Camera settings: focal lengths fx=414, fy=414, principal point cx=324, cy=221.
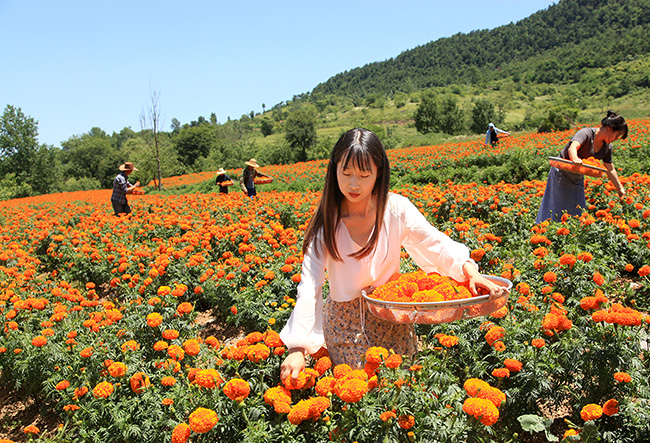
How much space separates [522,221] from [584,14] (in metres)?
155

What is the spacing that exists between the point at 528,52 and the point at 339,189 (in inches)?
5923

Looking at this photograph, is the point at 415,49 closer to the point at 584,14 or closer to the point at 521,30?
the point at 521,30

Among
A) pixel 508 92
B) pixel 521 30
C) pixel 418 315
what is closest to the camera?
pixel 418 315

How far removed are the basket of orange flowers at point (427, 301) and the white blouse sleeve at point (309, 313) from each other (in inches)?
10.1

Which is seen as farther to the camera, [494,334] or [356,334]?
[494,334]

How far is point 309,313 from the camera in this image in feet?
6.46

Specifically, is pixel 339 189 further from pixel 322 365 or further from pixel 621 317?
pixel 621 317

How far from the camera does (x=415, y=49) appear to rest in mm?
172500

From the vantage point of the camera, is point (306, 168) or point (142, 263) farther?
point (306, 168)

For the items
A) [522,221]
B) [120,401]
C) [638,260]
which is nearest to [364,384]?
[120,401]

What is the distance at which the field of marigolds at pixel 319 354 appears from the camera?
166 cm

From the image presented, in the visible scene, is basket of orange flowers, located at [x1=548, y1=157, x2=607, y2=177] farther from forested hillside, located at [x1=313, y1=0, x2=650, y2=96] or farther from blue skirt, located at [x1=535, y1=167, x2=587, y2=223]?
forested hillside, located at [x1=313, y1=0, x2=650, y2=96]

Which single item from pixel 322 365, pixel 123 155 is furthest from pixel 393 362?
pixel 123 155

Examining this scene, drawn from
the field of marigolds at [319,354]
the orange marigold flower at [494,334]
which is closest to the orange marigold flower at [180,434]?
the field of marigolds at [319,354]
